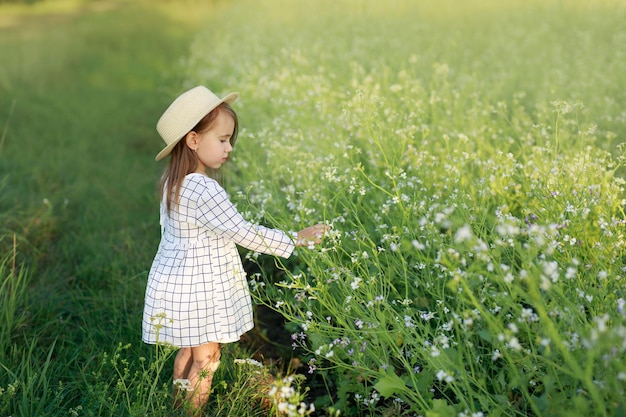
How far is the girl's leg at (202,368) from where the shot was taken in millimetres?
2959

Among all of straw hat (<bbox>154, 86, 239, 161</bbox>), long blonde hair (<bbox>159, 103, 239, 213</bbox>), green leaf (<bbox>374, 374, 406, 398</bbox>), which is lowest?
green leaf (<bbox>374, 374, 406, 398</bbox>)

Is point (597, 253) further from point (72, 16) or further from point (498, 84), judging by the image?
point (72, 16)

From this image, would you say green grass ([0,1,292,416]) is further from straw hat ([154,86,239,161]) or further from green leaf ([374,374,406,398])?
straw hat ([154,86,239,161])

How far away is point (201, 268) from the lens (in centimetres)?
303

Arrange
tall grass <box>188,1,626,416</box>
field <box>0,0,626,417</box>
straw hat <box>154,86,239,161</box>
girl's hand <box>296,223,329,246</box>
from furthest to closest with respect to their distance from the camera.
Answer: straw hat <box>154,86,239,161</box>, girl's hand <box>296,223,329,246</box>, field <box>0,0,626,417</box>, tall grass <box>188,1,626,416</box>

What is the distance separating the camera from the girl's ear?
3098 millimetres

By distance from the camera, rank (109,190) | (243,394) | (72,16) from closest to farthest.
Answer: (243,394) → (109,190) → (72,16)

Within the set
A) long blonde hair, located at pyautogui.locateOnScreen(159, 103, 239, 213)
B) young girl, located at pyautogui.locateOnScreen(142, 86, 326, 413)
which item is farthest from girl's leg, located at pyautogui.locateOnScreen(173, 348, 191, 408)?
long blonde hair, located at pyautogui.locateOnScreen(159, 103, 239, 213)

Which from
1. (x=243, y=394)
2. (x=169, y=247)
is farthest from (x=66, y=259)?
(x=243, y=394)

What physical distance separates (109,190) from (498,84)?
3676 mm

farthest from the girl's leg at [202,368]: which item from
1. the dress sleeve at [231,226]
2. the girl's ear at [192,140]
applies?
the girl's ear at [192,140]

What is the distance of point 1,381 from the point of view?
3.16m

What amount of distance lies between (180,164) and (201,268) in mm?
497

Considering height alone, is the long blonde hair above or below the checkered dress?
Answer: above
